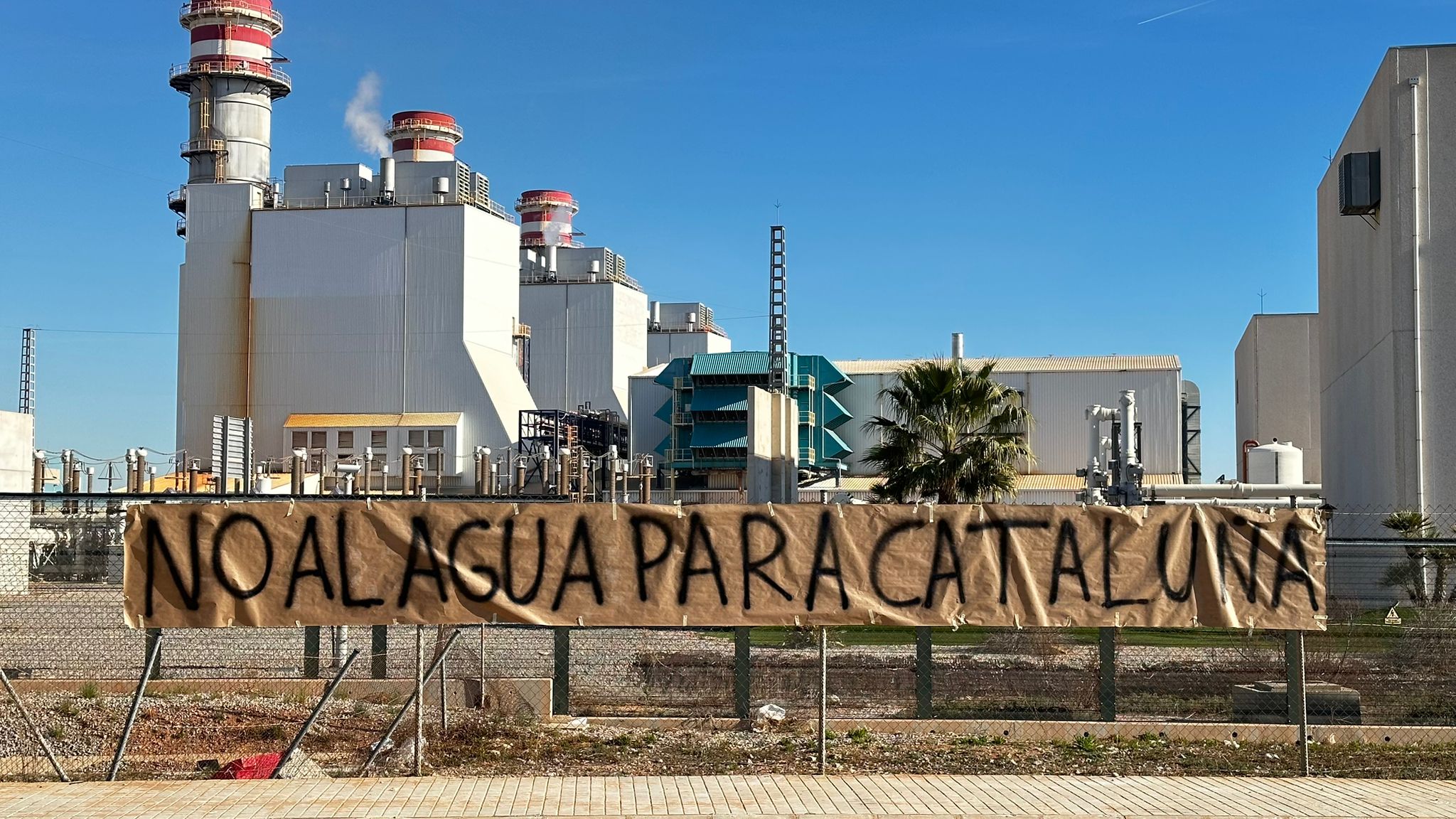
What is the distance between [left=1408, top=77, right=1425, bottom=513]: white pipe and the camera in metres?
30.2

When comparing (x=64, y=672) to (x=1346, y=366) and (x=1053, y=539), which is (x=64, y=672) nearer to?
(x=1053, y=539)

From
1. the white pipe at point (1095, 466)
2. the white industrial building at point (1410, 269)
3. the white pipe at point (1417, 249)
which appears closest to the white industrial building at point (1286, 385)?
the white pipe at point (1095, 466)

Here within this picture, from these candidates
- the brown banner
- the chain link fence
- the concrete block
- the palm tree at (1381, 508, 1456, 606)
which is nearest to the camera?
the brown banner

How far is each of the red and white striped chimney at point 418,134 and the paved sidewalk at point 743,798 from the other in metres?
80.0

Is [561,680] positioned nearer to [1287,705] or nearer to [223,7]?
[1287,705]

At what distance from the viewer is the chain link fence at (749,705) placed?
11.0m

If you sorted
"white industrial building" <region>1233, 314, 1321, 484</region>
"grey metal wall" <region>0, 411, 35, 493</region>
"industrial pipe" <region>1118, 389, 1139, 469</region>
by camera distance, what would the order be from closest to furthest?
1. "grey metal wall" <region>0, 411, 35, 493</region>
2. "industrial pipe" <region>1118, 389, 1139, 469</region>
3. "white industrial building" <region>1233, 314, 1321, 484</region>

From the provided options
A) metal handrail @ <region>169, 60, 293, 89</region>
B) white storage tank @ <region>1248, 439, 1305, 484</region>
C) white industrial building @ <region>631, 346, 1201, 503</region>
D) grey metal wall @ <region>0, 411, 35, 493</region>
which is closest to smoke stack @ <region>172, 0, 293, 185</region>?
metal handrail @ <region>169, 60, 293, 89</region>

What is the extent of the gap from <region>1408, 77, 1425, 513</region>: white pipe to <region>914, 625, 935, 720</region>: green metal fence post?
22389 mm

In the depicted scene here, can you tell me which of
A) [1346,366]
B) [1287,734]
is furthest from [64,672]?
[1346,366]

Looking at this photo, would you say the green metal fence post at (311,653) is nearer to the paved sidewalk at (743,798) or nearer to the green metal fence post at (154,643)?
the green metal fence post at (154,643)

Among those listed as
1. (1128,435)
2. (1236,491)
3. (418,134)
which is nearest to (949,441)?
(1128,435)

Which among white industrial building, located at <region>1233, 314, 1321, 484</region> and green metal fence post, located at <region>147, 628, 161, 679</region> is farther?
white industrial building, located at <region>1233, 314, 1321, 484</region>

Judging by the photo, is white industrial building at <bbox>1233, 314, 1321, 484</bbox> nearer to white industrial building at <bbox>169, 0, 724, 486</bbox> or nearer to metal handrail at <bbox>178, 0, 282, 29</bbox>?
white industrial building at <bbox>169, 0, 724, 486</bbox>
